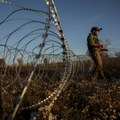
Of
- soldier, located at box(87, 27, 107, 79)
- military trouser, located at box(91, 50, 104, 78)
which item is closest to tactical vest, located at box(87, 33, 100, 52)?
soldier, located at box(87, 27, 107, 79)

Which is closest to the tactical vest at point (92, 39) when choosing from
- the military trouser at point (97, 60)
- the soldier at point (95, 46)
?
the soldier at point (95, 46)

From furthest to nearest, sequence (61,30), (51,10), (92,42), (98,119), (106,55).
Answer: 1. (106,55)
2. (92,42)
3. (98,119)
4. (61,30)
5. (51,10)

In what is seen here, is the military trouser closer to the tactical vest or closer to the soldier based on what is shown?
the soldier

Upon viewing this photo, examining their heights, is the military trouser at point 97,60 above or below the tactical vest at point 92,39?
below

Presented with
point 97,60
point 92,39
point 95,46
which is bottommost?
point 97,60

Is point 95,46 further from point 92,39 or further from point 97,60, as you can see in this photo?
point 97,60

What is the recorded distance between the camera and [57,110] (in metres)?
7.51

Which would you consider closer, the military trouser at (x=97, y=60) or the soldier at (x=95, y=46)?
the soldier at (x=95, y=46)

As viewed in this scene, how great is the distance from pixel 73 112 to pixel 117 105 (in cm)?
91

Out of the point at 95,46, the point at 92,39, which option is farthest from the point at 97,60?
the point at 92,39

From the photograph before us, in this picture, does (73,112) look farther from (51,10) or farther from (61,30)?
(51,10)

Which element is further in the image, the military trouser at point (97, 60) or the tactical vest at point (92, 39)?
the military trouser at point (97, 60)

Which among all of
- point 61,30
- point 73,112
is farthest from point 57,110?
point 61,30

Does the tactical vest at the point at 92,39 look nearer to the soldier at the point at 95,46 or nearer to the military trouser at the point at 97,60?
the soldier at the point at 95,46
